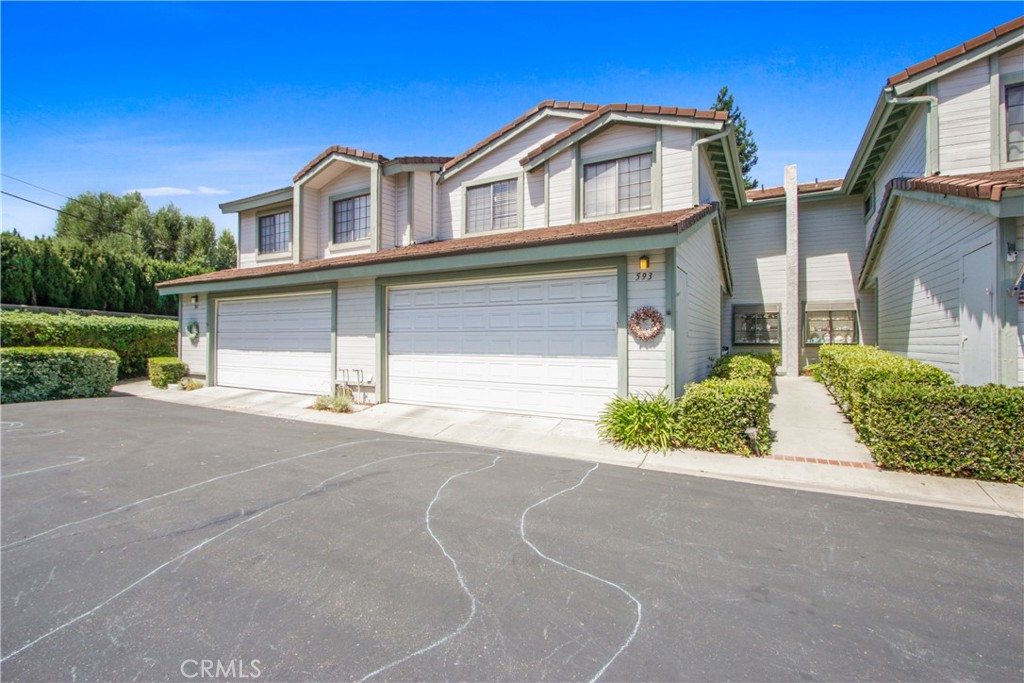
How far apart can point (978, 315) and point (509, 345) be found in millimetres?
7549

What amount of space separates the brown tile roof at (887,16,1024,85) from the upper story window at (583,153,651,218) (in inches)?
198

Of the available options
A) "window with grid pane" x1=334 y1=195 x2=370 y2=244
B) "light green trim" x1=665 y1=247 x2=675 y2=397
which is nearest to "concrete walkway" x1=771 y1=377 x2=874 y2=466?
"light green trim" x1=665 y1=247 x2=675 y2=397

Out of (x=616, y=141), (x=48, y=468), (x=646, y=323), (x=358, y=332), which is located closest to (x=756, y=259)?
(x=616, y=141)

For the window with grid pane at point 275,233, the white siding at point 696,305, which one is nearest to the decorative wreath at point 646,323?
the white siding at point 696,305

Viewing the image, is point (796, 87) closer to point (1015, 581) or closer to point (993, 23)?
point (993, 23)

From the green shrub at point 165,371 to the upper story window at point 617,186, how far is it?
13.8 meters

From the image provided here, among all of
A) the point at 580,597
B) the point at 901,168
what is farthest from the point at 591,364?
the point at 901,168

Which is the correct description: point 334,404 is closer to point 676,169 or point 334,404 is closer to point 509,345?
point 509,345

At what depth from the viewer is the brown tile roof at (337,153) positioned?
1301cm

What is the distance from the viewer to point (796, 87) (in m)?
9.93

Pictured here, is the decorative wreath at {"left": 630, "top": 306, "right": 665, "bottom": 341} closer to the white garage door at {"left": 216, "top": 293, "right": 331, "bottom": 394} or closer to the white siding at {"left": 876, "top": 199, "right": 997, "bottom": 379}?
the white siding at {"left": 876, "top": 199, "right": 997, "bottom": 379}

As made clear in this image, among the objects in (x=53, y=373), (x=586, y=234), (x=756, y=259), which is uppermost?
(x=756, y=259)

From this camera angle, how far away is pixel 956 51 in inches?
341

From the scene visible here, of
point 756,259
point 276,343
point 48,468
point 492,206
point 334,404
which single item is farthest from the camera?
point 756,259
